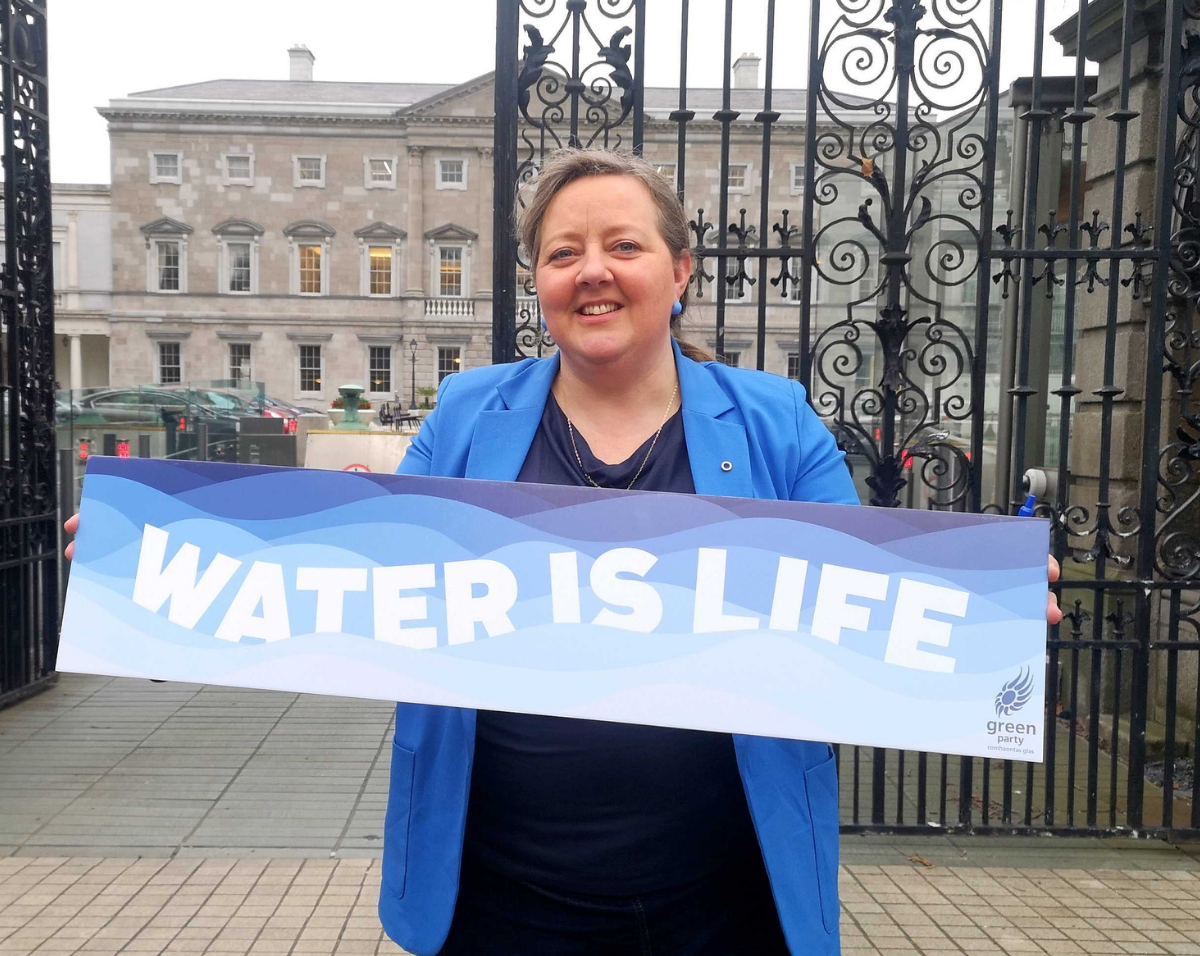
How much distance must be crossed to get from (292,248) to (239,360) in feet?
22.9

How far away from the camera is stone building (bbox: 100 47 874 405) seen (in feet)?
182

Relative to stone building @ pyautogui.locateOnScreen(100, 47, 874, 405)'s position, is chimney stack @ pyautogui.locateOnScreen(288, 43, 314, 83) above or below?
above

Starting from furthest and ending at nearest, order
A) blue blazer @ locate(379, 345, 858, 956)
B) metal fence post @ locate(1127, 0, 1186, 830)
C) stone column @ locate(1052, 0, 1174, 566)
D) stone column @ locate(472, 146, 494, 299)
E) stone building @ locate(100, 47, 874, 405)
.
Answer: stone building @ locate(100, 47, 874, 405) < stone column @ locate(472, 146, 494, 299) < stone column @ locate(1052, 0, 1174, 566) < metal fence post @ locate(1127, 0, 1186, 830) < blue blazer @ locate(379, 345, 858, 956)

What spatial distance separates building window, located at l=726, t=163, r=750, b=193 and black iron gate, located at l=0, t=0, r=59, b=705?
28861 mm

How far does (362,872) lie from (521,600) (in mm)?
2799

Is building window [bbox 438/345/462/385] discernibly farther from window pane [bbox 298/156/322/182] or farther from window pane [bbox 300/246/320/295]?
window pane [bbox 298/156/322/182]

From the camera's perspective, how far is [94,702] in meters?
6.58

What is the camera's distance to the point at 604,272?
194cm

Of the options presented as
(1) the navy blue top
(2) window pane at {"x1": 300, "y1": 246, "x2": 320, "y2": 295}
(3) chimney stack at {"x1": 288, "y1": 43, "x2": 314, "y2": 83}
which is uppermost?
(3) chimney stack at {"x1": 288, "y1": 43, "x2": 314, "y2": 83}

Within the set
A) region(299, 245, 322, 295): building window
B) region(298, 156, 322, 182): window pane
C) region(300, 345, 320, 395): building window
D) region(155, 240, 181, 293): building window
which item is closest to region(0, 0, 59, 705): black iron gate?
region(300, 345, 320, 395): building window

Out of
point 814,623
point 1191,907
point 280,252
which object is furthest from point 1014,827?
point 280,252

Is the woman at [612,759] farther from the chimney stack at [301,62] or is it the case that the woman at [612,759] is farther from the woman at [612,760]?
the chimney stack at [301,62]

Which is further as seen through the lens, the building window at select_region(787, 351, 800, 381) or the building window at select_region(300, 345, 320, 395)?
the building window at select_region(300, 345, 320, 395)

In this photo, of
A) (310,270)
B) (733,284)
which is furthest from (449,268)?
(733,284)
